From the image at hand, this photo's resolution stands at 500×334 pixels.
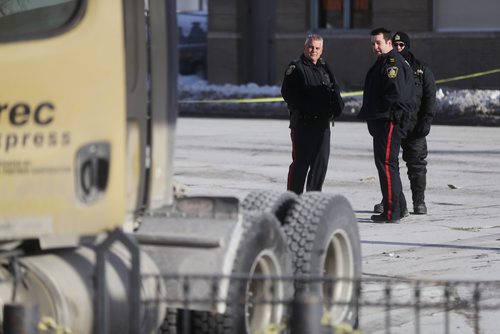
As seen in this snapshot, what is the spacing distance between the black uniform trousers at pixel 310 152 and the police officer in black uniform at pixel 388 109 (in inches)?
17.7

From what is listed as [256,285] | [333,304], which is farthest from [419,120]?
[333,304]

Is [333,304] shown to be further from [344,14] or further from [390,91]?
[344,14]

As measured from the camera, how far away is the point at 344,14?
3178cm

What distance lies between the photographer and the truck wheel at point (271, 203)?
666 centimetres

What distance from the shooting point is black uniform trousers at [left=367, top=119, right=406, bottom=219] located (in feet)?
39.1

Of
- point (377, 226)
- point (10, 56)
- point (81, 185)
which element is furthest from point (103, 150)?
point (377, 226)

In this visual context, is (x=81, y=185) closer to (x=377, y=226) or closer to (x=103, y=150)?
(x=103, y=150)

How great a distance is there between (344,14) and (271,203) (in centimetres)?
2545

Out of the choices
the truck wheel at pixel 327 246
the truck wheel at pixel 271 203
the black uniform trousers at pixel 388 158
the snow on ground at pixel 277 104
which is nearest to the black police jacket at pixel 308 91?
the black uniform trousers at pixel 388 158

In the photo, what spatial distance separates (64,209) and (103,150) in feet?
0.98

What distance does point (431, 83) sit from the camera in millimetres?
12453

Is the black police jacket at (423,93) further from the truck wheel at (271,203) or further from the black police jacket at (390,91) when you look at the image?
the truck wheel at (271,203)

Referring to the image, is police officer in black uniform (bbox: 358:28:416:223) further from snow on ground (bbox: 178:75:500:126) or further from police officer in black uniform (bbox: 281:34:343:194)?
snow on ground (bbox: 178:75:500:126)

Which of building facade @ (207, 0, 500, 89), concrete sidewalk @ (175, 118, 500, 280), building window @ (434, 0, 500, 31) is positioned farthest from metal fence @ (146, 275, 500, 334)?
building window @ (434, 0, 500, 31)
